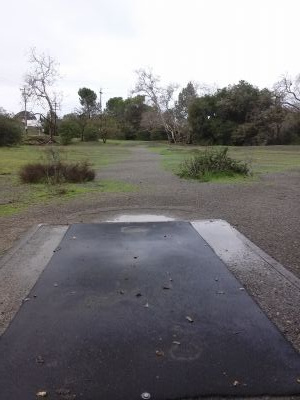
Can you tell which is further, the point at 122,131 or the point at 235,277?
the point at 122,131

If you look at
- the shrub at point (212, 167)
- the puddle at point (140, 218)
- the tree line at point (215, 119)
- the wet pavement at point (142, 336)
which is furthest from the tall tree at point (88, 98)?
the wet pavement at point (142, 336)

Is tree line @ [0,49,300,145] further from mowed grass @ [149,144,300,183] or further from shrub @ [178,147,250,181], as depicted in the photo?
shrub @ [178,147,250,181]

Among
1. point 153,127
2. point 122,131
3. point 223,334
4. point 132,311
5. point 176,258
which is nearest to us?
point 223,334

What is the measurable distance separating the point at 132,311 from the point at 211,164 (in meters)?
10.2

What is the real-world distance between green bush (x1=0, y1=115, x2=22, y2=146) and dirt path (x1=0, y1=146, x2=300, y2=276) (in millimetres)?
24300

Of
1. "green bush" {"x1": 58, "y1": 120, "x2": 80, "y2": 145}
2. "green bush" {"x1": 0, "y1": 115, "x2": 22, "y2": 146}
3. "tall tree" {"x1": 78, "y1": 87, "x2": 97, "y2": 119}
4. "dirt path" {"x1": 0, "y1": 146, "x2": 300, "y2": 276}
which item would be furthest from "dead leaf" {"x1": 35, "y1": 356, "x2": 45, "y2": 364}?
"tall tree" {"x1": 78, "y1": 87, "x2": 97, "y2": 119}

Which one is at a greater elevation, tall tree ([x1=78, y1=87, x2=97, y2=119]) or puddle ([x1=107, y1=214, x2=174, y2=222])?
tall tree ([x1=78, y1=87, x2=97, y2=119])

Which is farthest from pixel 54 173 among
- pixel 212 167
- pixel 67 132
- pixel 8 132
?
pixel 67 132

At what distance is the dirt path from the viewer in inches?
223

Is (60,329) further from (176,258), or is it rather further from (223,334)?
(176,258)

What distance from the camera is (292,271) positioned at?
4297 mm

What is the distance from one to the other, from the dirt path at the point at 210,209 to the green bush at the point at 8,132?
24.3 metres

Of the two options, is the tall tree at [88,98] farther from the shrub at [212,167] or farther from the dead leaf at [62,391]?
the dead leaf at [62,391]

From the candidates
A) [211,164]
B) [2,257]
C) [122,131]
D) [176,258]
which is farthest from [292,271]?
[122,131]
